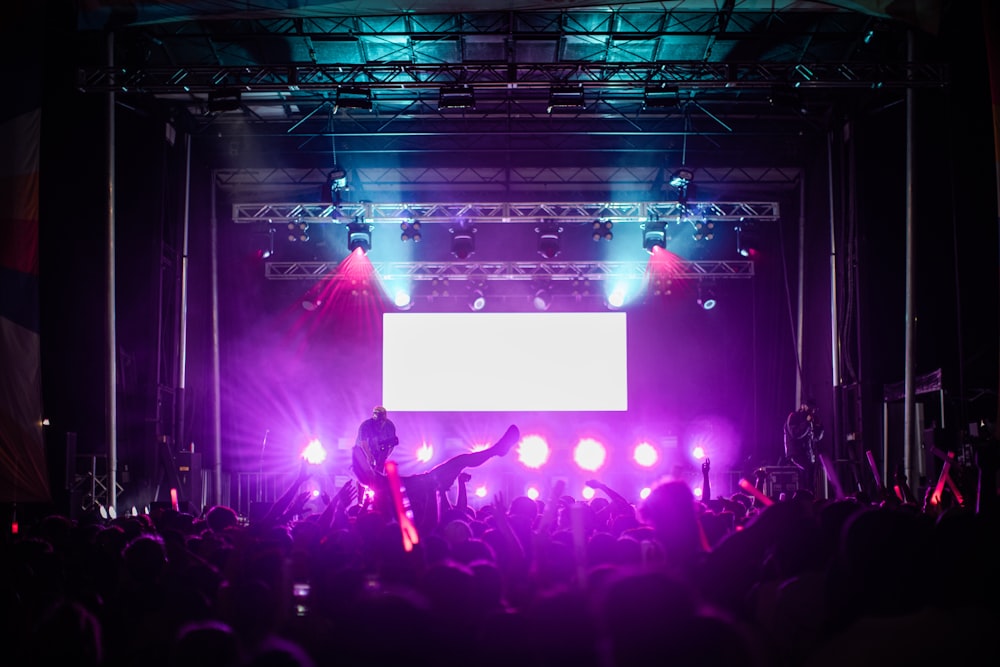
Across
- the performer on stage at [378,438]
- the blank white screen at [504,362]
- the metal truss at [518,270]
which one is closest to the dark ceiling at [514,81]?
the metal truss at [518,270]

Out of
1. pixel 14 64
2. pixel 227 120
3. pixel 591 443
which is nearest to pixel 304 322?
pixel 227 120

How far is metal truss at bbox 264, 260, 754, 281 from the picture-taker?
18.9 meters

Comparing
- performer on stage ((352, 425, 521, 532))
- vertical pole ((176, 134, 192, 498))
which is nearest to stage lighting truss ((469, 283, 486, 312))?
vertical pole ((176, 134, 192, 498))

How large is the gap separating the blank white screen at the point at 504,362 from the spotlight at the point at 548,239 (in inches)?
103

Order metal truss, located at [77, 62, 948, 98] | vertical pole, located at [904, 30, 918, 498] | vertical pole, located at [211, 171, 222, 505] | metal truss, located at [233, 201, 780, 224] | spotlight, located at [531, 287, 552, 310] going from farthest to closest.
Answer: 1. spotlight, located at [531, 287, 552, 310]
2. vertical pole, located at [211, 171, 222, 505]
3. metal truss, located at [233, 201, 780, 224]
4. vertical pole, located at [904, 30, 918, 498]
5. metal truss, located at [77, 62, 948, 98]

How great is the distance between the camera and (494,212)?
59.2ft

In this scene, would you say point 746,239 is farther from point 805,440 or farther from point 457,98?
point 457,98

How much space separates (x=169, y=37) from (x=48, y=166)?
2646 mm

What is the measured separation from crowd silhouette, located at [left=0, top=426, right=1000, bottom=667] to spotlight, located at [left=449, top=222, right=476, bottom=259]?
12100 millimetres

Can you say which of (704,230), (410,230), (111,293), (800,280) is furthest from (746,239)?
(111,293)

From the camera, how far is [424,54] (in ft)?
47.8

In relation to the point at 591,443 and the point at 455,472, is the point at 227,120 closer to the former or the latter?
the point at 591,443

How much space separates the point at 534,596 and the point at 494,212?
15345 mm

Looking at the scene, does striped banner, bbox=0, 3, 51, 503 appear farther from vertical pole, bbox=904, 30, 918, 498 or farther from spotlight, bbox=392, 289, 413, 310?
vertical pole, bbox=904, 30, 918, 498
